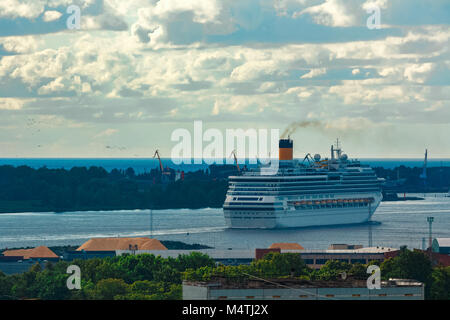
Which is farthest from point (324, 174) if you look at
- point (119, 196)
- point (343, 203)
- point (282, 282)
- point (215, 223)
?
point (282, 282)

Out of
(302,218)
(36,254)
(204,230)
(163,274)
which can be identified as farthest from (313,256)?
(302,218)

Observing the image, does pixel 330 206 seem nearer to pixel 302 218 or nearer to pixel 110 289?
pixel 302 218

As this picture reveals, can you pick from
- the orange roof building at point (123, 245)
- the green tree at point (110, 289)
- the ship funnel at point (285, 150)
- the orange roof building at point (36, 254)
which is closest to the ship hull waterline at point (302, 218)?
the ship funnel at point (285, 150)

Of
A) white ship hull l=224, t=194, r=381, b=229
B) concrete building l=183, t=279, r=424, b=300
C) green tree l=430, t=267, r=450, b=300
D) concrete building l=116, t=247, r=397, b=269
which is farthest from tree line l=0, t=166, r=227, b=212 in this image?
concrete building l=183, t=279, r=424, b=300

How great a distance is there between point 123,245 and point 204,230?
33654 mm

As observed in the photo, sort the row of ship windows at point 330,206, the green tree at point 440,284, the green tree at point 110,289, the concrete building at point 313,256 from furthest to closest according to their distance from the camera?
1. the row of ship windows at point 330,206
2. the concrete building at point 313,256
3. the green tree at point 110,289
4. the green tree at point 440,284

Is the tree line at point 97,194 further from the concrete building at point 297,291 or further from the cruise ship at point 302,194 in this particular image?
the concrete building at point 297,291

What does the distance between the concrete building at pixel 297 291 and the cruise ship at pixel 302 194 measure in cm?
7528

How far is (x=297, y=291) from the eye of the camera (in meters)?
40.0

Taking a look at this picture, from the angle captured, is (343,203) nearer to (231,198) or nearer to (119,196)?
(231,198)

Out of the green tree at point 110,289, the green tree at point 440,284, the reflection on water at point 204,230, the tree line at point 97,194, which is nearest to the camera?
the green tree at point 440,284

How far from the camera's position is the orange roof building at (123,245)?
80.9m

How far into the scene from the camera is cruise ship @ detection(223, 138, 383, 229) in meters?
119
